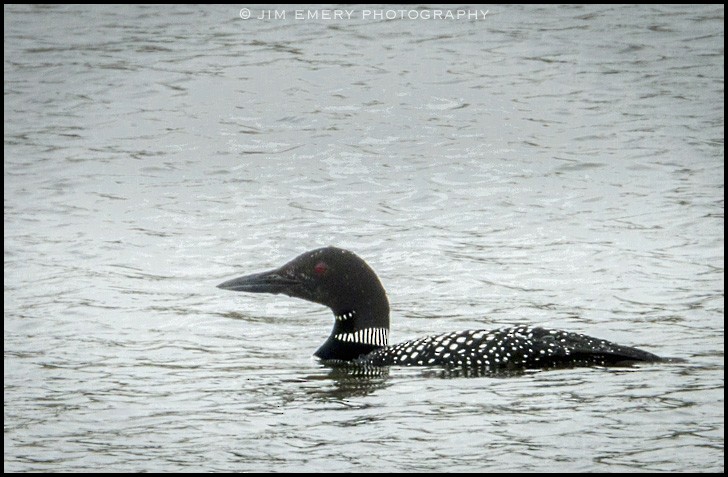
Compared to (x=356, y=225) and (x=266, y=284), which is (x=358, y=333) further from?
(x=356, y=225)

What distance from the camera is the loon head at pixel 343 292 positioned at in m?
7.04

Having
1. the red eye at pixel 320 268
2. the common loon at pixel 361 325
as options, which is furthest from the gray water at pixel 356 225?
the red eye at pixel 320 268

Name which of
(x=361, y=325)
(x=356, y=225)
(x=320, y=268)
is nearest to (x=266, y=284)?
(x=320, y=268)

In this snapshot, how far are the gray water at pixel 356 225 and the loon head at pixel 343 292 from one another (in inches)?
9.0

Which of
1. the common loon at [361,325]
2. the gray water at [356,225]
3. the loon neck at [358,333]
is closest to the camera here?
the gray water at [356,225]

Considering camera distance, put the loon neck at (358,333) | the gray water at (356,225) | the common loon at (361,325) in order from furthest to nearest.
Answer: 1. the loon neck at (358,333)
2. the common loon at (361,325)
3. the gray water at (356,225)

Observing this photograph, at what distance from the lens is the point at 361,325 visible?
706 centimetres

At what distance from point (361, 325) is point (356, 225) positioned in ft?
8.04

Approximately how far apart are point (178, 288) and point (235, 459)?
3203 mm

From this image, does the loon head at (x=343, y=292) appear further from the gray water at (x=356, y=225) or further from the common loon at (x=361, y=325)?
the gray water at (x=356, y=225)

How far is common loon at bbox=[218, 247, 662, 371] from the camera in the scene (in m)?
6.62

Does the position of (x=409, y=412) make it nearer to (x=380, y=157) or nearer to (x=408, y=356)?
(x=408, y=356)

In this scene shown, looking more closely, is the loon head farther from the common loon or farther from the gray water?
the gray water

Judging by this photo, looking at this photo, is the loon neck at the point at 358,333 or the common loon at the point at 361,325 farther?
the loon neck at the point at 358,333
